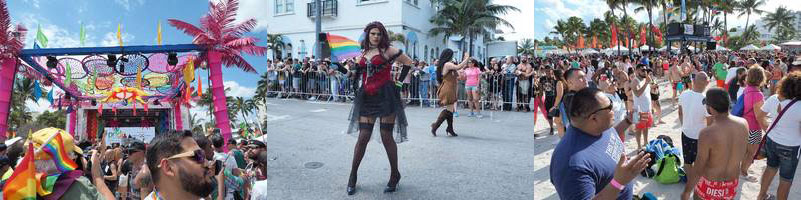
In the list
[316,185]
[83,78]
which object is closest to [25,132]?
[83,78]

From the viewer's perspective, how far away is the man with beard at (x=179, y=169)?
6.43 ft

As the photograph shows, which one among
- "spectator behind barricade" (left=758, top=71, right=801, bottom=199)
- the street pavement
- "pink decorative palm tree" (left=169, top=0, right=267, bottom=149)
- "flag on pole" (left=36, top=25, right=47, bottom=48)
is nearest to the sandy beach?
"spectator behind barricade" (left=758, top=71, right=801, bottom=199)

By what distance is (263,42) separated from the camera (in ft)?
7.17

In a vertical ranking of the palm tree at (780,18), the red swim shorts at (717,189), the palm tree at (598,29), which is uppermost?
the palm tree at (780,18)

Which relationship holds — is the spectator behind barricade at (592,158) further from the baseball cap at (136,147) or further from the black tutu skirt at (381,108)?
the baseball cap at (136,147)

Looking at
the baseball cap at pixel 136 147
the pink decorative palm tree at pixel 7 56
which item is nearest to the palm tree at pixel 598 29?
the pink decorative palm tree at pixel 7 56

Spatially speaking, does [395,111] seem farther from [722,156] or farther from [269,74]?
[722,156]

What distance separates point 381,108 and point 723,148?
96.9 inches

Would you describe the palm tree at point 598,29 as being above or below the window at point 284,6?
above

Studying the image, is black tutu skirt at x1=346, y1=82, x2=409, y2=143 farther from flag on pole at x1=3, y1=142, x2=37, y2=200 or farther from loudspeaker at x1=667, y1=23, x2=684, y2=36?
loudspeaker at x1=667, y1=23, x2=684, y2=36

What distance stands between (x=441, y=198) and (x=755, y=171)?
4999mm

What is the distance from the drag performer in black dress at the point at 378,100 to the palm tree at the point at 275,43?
0.48 m

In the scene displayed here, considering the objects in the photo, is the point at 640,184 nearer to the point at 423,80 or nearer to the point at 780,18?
the point at 423,80

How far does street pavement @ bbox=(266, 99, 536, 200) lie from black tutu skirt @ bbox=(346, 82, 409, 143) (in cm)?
4
